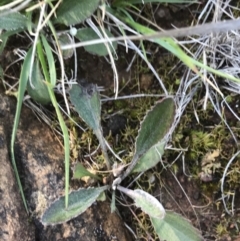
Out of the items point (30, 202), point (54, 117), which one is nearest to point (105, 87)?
point (54, 117)

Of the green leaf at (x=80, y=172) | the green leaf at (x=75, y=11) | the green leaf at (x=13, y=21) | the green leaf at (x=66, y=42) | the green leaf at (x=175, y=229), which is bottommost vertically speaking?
the green leaf at (x=175, y=229)

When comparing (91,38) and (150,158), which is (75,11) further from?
(150,158)

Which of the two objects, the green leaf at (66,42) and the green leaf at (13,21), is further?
the green leaf at (66,42)

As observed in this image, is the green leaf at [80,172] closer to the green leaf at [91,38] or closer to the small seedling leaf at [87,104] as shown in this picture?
the small seedling leaf at [87,104]

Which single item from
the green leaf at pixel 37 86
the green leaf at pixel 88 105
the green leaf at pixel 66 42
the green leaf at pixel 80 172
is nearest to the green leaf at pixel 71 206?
the green leaf at pixel 80 172

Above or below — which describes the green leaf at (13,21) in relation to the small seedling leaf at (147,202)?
above

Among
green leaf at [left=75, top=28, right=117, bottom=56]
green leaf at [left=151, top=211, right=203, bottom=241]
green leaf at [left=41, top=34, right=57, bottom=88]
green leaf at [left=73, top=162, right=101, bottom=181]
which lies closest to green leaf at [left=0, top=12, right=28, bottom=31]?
green leaf at [left=41, top=34, right=57, bottom=88]

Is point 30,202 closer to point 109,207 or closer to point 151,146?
point 109,207
